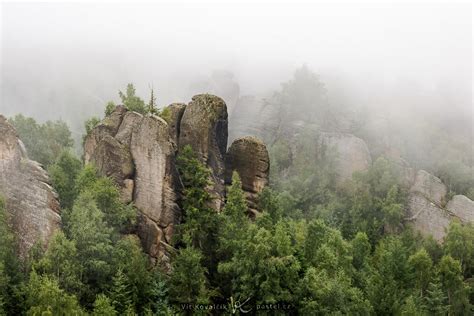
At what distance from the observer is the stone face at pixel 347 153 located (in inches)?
4510

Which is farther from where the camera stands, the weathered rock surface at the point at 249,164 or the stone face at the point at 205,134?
the weathered rock surface at the point at 249,164

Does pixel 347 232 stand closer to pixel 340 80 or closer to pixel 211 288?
pixel 211 288

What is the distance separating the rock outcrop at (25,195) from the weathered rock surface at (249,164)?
24046 millimetres

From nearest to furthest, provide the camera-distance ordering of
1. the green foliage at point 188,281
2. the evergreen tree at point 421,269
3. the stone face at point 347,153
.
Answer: the green foliage at point 188,281
the evergreen tree at point 421,269
the stone face at point 347,153

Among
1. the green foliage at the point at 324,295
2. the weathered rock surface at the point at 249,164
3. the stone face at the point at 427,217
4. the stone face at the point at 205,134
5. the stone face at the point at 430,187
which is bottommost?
the stone face at the point at 427,217

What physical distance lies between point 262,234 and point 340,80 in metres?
96.9

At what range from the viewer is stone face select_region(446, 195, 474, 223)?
103 meters

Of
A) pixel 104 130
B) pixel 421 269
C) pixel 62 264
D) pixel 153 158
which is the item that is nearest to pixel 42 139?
pixel 104 130

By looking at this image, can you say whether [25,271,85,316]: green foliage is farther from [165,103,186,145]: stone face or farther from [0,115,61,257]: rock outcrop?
[165,103,186,145]: stone face

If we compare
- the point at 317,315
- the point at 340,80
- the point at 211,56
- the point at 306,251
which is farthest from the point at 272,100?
the point at 317,315

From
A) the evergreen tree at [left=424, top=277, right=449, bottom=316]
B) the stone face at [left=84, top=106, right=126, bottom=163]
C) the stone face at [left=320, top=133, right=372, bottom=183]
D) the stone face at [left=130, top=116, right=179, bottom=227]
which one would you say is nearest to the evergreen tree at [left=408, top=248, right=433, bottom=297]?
the evergreen tree at [left=424, top=277, right=449, bottom=316]

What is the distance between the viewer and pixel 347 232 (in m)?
98.8

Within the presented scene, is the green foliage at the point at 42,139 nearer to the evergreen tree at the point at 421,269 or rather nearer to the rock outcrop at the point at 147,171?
the rock outcrop at the point at 147,171

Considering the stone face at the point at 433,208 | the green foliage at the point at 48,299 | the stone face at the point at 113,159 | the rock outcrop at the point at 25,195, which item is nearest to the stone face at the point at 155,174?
the stone face at the point at 113,159
